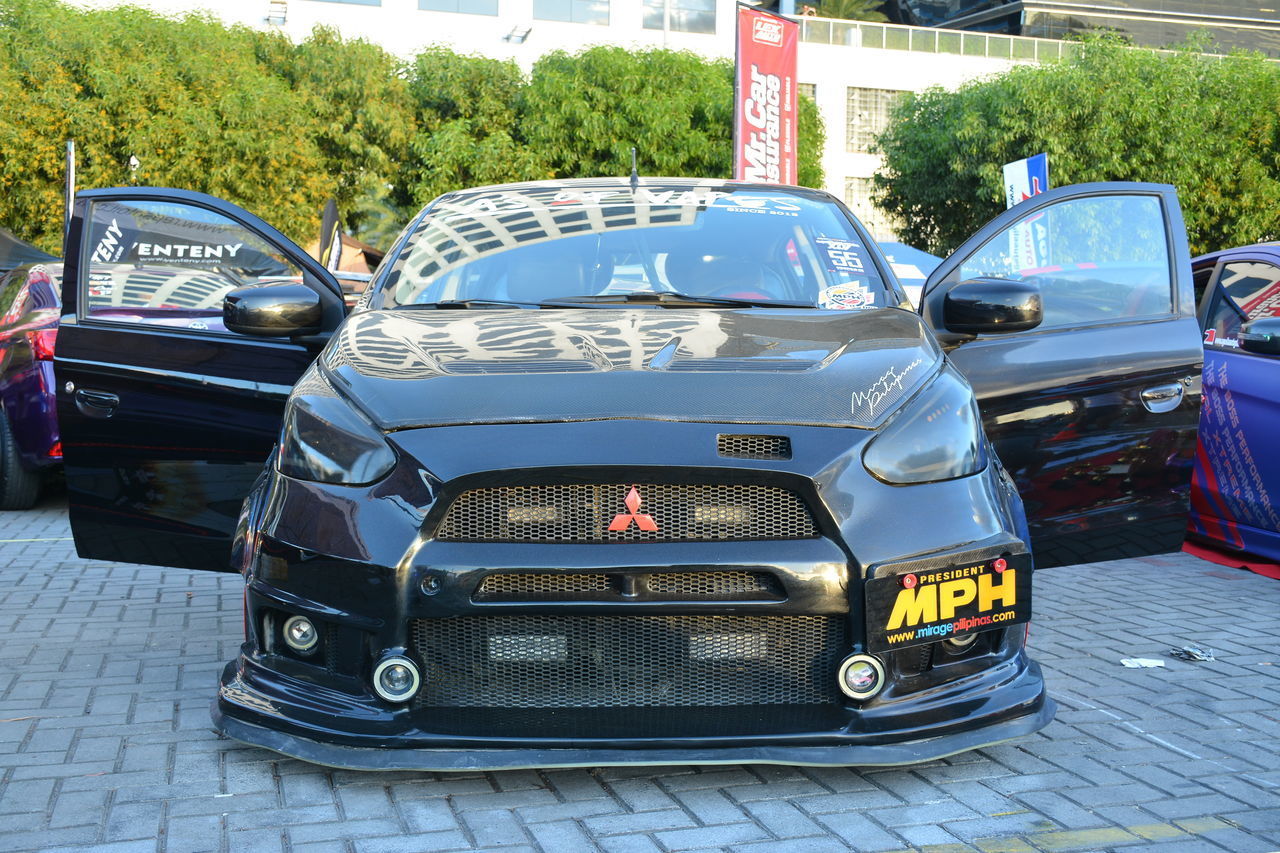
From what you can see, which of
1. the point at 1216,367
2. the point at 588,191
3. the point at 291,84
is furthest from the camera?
the point at 291,84

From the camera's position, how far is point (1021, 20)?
218 feet

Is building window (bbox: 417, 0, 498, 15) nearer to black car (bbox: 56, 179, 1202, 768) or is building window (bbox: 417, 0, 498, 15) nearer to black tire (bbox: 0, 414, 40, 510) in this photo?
black tire (bbox: 0, 414, 40, 510)

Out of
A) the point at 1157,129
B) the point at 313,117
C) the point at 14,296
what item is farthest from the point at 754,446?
the point at 313,117

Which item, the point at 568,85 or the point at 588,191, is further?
the point at 568,85

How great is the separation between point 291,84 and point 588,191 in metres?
36.0

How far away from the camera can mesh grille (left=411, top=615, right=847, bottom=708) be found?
303 cm

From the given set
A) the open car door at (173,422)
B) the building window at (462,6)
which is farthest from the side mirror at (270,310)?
the building window at (462,6)

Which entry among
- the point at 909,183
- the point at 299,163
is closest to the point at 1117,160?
the point at 909,183

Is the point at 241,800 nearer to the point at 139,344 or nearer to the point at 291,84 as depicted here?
the point at 139,344

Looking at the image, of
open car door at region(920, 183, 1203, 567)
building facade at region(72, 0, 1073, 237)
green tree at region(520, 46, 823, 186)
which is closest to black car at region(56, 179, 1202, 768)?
open car door at region(920, 183, 1203, 567)

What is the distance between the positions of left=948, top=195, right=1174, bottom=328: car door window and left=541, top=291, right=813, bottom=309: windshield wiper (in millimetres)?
871

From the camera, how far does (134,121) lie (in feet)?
103

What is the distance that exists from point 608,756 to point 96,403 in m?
2.38
